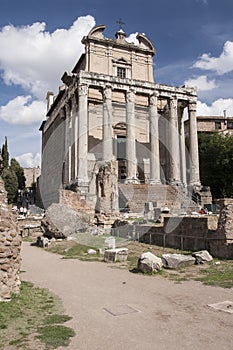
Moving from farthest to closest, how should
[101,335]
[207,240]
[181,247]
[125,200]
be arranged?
[125,200], [181,247], [207,240], [101,335]

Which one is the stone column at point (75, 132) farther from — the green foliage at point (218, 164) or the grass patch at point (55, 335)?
the grass patch at point (55, 335)

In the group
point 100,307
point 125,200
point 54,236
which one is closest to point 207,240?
point 100,307

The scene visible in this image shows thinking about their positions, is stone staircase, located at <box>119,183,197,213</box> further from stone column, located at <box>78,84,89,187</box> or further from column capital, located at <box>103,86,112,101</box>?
column capital, located at <box>103,86,112,101</box>

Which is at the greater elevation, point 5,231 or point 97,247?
point 5,231

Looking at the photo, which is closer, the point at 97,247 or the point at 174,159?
the point at 97,247

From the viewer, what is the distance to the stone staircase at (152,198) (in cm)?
2830

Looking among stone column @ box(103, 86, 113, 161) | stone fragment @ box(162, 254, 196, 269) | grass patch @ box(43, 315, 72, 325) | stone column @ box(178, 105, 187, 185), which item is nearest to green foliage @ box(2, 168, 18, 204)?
stone column @ box(103, 86, 113, 161)

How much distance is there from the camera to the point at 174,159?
3772 centimetres

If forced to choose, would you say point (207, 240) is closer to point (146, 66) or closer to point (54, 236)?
point (54, 236)

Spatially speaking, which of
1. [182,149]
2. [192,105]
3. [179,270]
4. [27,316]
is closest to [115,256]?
[179,270]

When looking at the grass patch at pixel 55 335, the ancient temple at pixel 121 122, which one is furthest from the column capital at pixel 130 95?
the grass patch at pixel 55 335

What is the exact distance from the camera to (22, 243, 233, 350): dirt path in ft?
16.1

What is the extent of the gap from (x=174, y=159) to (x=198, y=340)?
33.5 meters

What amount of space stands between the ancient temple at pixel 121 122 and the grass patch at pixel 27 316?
2221cm
